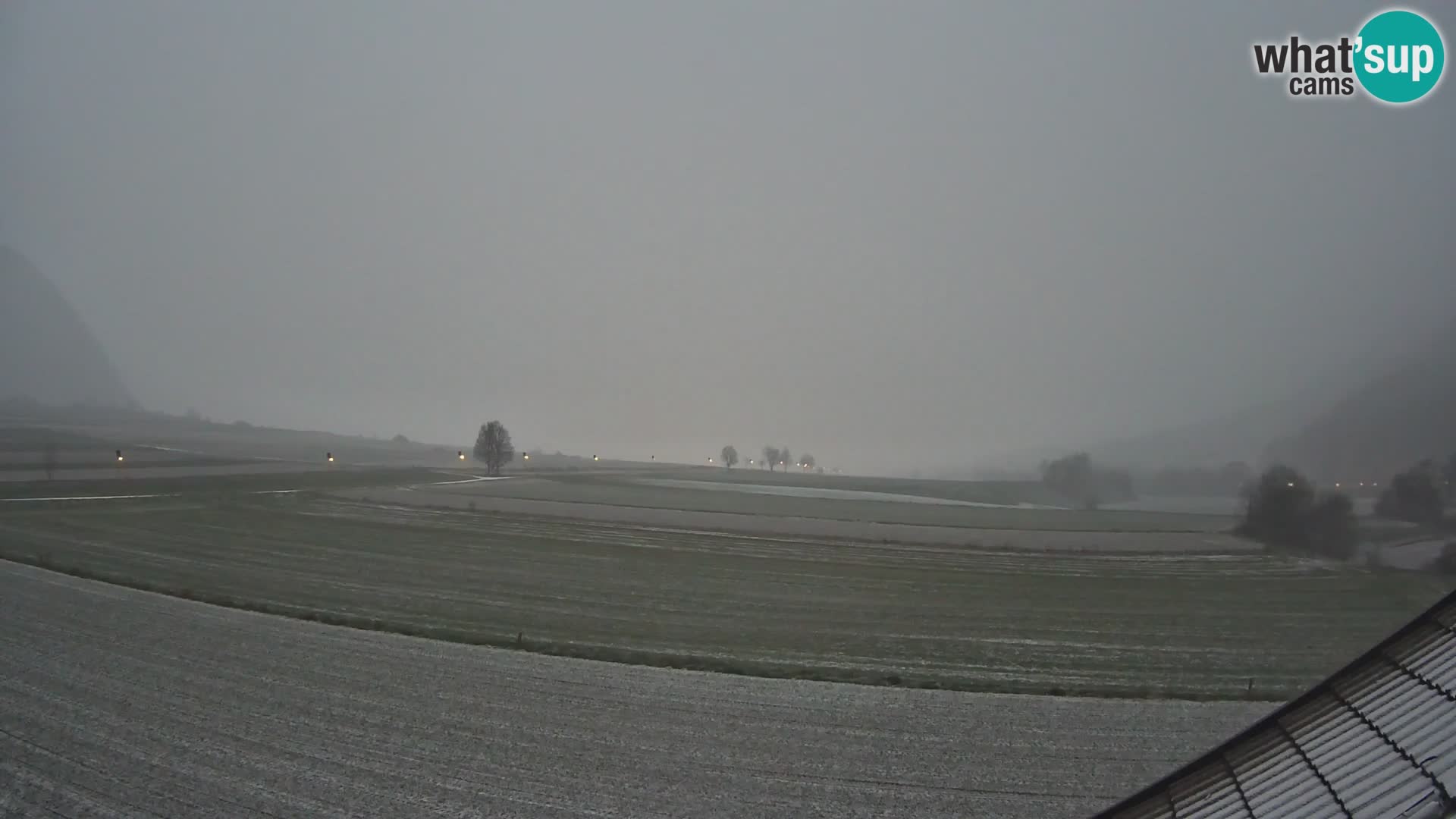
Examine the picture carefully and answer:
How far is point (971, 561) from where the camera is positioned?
39625 mm

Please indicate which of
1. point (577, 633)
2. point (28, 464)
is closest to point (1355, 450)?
point (577, 633)

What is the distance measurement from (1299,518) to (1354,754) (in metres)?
53.0

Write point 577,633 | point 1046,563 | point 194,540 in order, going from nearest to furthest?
1. point 577,633
2. point 194,540
3. point 1046,563

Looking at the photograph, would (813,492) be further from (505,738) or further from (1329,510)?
(505,738)

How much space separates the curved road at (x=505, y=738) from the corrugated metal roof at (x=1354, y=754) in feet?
26.2

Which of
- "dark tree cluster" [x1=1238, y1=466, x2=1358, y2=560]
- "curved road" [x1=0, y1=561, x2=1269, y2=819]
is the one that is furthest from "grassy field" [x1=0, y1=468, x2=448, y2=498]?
"dark tree cluster" [x1=1238, y1=466, x2=1358, y2=560]

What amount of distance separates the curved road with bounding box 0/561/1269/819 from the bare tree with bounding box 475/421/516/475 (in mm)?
79282

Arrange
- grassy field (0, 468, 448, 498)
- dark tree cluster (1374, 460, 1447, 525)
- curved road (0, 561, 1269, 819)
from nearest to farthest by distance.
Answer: curved road (0, 561, 1269, 819)
dark tree cluster (1374, 460, 1447, 525)
grassy field (0, 468, 448, 498)

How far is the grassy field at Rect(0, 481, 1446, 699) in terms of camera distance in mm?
20422

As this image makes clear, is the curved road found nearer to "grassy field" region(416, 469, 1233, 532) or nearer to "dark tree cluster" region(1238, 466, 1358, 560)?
"dark tree cluster" region(1238, 466, 1358, 560)

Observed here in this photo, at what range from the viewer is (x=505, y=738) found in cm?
1399

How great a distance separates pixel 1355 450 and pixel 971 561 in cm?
6847

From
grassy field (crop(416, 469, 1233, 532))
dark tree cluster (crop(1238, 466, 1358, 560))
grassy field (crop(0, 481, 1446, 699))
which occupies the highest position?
dark tree cluster (crop(1238, 466, 1358, 560))

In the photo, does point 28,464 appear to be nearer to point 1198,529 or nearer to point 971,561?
point 971,561
